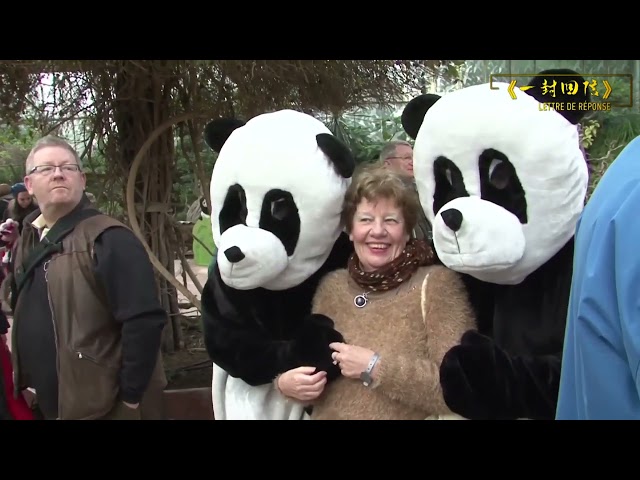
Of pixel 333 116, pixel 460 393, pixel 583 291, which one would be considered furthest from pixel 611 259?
pixel 333 116

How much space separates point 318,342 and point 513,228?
57 centimetres

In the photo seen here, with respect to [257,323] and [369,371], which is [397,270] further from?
[257,323]

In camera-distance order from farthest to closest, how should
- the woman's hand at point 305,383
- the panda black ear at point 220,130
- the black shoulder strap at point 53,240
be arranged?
the black shoulder strap at point 53,240 < the panda black ear at point 220,130 < the woman's hand at point 305,383

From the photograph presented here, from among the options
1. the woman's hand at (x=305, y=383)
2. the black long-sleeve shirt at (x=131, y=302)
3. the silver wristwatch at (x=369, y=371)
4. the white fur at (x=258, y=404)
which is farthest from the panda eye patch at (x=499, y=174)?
the black long-sleeve shirt at (x=131, y=302)

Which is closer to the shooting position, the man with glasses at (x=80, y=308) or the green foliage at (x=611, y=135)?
the man with glasses at (x=80, y=308)

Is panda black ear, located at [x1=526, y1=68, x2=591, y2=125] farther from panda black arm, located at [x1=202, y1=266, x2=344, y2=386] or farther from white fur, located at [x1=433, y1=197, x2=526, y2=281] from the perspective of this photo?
panda black arm, located at [x1=202, y1=266, x2=344, y2=386]

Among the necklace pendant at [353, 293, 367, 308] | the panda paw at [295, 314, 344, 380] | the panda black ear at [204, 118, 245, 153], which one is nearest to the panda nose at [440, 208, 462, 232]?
the necklace pendant at [353, 293, 367, 308]

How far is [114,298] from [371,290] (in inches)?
34.4

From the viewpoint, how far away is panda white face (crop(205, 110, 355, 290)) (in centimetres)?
178

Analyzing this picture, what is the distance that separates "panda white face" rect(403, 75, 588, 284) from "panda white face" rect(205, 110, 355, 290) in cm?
33

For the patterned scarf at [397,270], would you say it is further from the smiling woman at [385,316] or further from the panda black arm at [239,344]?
the panda black arm at [239,344]

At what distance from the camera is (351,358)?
1663 millimetres

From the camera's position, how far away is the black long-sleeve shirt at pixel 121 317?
210 cm

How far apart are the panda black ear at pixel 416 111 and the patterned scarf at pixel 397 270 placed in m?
0.33
